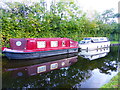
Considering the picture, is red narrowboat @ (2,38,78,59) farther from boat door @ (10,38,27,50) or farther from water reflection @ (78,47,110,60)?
water reflection @ (78,47,110,60)

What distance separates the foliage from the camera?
425 inches

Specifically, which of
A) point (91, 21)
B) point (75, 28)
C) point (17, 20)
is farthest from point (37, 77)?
point (91, 21)

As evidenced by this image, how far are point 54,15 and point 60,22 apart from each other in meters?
1.22

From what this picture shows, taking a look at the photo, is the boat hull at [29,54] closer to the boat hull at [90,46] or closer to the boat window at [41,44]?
the boat window at [41,44]

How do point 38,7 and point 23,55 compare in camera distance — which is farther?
point 38,7

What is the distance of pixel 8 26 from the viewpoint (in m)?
10.6

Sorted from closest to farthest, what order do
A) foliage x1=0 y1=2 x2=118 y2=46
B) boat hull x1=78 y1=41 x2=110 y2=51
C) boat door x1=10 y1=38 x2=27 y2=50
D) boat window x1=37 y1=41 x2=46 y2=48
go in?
boat door x1=10 y1=38 x2=27 y2=50
boat window x1=37 y1=41 x2=46 y2=48
foliage x1=0 y1=2 x2=118 y2=46
boat hull x1=78 y1=41 x2=110 y2=51

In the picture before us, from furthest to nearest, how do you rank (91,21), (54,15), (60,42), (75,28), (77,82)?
(91,21) < (75,28) < (54,15) < (60,42) < (77,82)

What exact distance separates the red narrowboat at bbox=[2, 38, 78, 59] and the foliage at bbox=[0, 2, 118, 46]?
2380mm

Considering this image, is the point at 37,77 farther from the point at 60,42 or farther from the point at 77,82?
the point at 60,42

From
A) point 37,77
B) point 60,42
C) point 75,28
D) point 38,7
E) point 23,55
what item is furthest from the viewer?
point 75,28

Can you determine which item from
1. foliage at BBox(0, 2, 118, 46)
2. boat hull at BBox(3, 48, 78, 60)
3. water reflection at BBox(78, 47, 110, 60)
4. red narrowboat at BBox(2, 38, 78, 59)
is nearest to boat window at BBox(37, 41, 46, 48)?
red narrowboat at BBox(2, 38, 78, 59)

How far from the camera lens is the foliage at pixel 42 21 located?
425 inches

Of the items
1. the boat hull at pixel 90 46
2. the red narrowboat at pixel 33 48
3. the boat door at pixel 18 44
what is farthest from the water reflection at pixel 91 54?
the boat door at pixel 18 44
